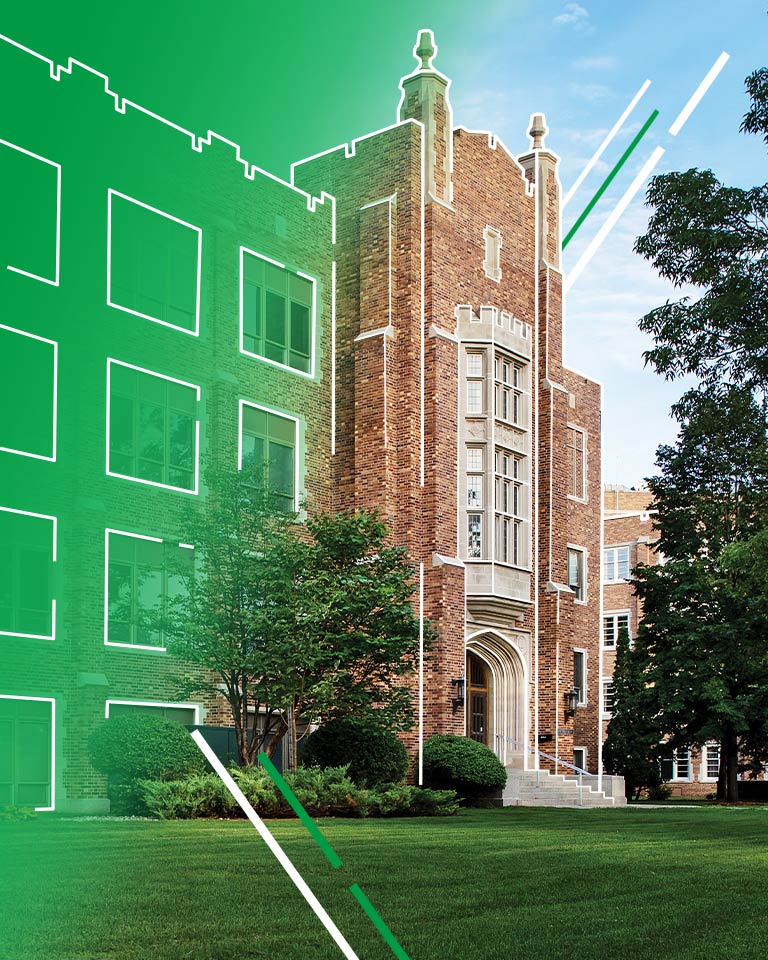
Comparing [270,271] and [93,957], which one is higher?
[270,271]

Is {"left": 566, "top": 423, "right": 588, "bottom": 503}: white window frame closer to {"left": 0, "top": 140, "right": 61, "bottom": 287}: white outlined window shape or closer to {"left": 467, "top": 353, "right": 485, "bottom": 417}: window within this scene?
{"left": 467, "top": 353, "right": 485, "bottom": 417}: window

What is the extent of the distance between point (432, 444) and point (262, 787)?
14.6 meters

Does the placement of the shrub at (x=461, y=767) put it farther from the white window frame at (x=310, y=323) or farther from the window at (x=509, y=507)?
the white window frame at (x=310, y=323)

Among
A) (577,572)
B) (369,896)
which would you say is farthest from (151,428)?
(577,572)

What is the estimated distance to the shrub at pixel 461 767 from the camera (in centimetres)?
2464

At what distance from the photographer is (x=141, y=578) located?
128 inches

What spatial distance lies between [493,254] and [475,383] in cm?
355

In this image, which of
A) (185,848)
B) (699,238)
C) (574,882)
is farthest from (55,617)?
(699,238)

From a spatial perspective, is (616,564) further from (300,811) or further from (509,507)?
(300,811)

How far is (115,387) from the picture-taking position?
2660 millimetres

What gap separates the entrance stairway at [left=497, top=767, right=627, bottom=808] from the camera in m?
27.3

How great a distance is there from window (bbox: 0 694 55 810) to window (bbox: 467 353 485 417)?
27.2 metres

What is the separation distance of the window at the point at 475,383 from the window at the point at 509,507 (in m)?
1.22

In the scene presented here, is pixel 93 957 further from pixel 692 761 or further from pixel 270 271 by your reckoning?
pixel 692 761
